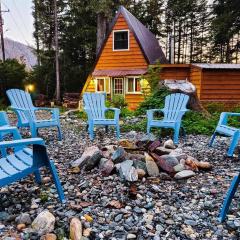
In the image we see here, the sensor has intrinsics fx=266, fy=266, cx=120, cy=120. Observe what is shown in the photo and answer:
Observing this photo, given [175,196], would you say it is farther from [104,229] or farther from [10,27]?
[10,27]

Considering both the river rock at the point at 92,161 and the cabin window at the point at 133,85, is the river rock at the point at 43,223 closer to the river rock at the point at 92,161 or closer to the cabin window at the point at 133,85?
the river rock at the point at 92,161

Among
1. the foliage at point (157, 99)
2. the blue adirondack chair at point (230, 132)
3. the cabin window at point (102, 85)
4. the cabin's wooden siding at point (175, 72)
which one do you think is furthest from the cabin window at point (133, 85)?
the blue adirondack chair at point (230, 132)

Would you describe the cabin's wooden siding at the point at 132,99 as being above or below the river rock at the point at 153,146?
below

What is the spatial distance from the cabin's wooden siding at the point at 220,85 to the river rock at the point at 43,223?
361 inches

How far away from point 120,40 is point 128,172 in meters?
10.3

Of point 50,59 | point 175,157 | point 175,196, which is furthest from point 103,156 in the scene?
point 50,59

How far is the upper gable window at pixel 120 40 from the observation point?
475 inches

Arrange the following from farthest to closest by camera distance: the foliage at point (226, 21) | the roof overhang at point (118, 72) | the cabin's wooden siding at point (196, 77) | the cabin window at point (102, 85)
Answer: the foliage at point (226, 21), the cabin window at point (102, 85), the roof overhang at point (118, 72), the cabin's wooden siding at point (196, 77)

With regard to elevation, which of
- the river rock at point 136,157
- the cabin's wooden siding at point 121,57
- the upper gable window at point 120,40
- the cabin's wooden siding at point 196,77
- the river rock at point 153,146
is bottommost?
the river rock at point 136,157

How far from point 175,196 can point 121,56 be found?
1047 cm

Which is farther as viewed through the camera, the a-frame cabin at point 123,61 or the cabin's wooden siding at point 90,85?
the cabin's wooden siding at point 90,85

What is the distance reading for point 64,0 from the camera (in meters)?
16.5

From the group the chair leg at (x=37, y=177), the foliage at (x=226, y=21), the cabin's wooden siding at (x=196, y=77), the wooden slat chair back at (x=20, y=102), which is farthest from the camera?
the foliage at (x=226, y=21)

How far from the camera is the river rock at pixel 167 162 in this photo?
299cm
